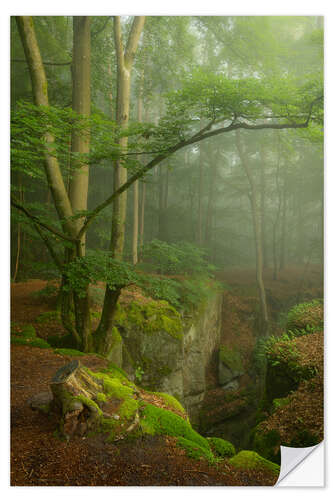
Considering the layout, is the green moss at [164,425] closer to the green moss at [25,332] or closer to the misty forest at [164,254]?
the misty forest at [164,254]

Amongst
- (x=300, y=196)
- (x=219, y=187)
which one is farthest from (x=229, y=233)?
(x=300, y=196)

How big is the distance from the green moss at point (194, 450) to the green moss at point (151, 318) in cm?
220

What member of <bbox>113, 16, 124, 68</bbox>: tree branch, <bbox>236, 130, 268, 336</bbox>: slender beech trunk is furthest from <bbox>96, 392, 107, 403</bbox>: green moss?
<bbox>236, 130, 268, 336</bbox>: slender beech trunk

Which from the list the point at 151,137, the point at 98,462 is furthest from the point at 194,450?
the point at 151,137

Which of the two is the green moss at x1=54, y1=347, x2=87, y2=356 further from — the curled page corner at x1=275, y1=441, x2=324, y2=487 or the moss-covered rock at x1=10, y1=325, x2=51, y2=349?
the curled page corner at x1=275, y1=441, x2=324, y2=487

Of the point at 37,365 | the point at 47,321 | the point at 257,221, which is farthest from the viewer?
the point at 257,221

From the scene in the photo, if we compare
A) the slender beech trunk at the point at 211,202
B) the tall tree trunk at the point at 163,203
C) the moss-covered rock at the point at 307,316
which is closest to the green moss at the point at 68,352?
the moss-covered rock at the point at 307,316

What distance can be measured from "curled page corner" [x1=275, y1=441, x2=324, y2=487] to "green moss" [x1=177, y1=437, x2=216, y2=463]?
80cm

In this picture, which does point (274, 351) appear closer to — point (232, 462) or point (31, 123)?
point (232, 462)

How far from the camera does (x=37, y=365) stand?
110 inches

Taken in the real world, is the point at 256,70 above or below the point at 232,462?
above

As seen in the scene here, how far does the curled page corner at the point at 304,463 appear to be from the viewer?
2.38 meters
